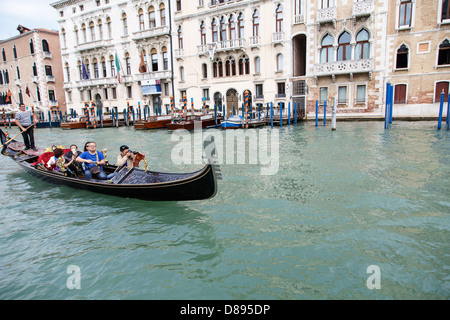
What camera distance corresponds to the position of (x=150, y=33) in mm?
22859

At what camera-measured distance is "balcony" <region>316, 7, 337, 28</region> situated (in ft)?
54.9

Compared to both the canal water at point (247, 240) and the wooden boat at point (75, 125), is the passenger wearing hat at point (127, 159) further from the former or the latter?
the wooden boat at point (75, 125)

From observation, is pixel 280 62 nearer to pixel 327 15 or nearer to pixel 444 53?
pixel 327 15

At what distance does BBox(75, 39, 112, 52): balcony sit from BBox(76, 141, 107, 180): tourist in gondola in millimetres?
22049

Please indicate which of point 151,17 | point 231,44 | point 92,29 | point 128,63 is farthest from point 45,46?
point 231,44

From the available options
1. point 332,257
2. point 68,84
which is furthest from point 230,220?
point 68,84

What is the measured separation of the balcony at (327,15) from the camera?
54.9 feet

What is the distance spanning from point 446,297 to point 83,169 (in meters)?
5.93

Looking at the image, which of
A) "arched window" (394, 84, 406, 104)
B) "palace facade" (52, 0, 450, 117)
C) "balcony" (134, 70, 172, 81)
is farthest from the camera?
"balcony" (134, 70, 172, 81)

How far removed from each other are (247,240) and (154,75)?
2135 centimetres

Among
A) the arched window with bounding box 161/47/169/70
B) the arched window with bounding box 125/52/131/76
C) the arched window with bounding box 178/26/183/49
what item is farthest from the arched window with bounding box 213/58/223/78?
the arched window with bounding box 125/52/131/76

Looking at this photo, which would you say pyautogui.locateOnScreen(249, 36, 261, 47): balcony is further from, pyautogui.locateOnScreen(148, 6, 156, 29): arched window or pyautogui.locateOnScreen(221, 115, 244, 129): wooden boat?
pyautogui.locateOnScreen(148, 6, 156, 29): arched window

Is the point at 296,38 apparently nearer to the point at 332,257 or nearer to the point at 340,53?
the point at 340,53
